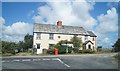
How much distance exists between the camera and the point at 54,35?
50.5 metres

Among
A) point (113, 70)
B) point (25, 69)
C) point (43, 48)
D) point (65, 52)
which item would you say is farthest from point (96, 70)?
point (43, 48)

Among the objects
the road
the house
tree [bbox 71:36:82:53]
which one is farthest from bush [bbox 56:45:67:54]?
the road

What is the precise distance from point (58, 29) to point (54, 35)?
2312mm

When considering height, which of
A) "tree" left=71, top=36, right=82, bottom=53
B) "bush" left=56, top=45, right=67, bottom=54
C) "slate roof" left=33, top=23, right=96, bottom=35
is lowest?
"bush" left=56, top=45, right=67, bottom=54

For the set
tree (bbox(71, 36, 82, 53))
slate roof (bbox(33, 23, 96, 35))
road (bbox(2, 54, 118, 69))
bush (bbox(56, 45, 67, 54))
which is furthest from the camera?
slate roof (bbox(33, 23, 96, 35))

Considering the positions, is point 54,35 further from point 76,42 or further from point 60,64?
point 60,64

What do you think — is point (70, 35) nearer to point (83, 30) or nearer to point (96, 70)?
point (83, 30)

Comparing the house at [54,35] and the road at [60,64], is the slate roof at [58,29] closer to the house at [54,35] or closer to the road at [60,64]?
the house at [54,35]

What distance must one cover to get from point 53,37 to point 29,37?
4340cm

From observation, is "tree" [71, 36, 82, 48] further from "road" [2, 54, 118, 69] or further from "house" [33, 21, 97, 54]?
"road" [2, 54, 118, 69]

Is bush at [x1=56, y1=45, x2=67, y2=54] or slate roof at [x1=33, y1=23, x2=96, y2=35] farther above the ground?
slate roof at [x1=33, y1=23, x2=96, y2=35]

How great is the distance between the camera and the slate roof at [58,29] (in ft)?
165

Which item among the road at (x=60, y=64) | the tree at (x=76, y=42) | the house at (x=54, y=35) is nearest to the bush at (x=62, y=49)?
the tree at (x=76, y=42)

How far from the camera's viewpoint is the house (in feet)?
160
